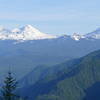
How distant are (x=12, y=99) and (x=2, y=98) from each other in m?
0.60

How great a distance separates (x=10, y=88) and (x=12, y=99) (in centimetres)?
67

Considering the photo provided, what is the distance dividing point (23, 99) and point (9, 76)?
162cm

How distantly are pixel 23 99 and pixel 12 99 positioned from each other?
0.73 meters

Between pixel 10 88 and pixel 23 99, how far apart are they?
1.04 meters

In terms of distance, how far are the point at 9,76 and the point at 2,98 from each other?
141 cm

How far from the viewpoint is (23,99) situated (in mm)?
26359

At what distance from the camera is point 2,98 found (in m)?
26.0

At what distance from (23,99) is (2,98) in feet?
4.18

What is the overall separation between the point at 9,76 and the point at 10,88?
77cm

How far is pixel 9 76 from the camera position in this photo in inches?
1043

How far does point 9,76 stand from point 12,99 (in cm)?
144

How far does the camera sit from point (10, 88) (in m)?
26.2
